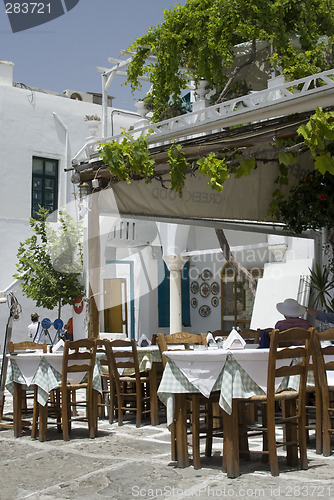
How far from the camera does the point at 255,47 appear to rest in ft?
42.1

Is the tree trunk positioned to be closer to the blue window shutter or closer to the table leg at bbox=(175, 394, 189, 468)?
the blue window shutter

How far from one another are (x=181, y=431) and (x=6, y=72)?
16.7m

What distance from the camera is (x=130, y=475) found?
465 centimetres

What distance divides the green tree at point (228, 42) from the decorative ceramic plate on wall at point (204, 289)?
6095 millimetres

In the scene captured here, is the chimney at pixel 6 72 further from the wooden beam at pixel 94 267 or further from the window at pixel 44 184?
the wooden beam at pixel 94 267

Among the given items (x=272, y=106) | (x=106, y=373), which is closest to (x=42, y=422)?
(x=106, y=373)

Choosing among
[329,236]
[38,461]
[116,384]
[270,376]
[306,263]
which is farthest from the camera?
[306,263]

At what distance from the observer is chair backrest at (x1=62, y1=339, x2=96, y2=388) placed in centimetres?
625

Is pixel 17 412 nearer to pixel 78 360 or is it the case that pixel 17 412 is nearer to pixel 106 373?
pixel 78 360

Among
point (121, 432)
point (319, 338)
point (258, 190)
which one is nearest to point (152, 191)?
point (258, 190)

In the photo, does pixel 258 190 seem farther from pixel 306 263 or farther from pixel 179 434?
pixel 179 434

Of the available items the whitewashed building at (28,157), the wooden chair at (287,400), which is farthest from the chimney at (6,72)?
the wooden chair at (287,400)

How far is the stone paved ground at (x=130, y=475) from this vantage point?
13.4 ft

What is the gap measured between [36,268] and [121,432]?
33.3 feet
